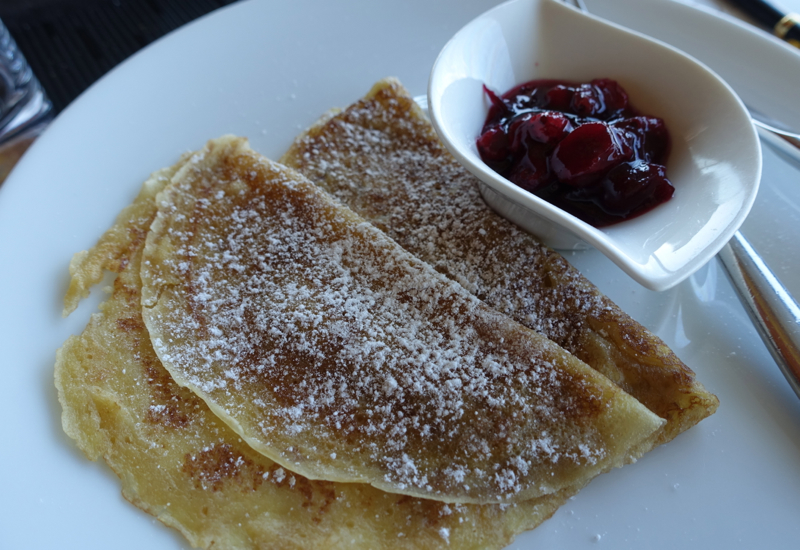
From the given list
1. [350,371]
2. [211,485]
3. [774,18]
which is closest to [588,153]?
[350,371]

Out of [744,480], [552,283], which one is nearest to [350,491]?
[552,283]

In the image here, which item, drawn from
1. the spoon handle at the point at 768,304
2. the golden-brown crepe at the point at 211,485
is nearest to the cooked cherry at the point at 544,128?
the spoon handle at the point at 768,304

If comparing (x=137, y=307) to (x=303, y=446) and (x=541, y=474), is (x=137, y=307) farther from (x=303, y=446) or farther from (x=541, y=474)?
(x=541, y=474)

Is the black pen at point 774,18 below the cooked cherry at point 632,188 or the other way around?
below

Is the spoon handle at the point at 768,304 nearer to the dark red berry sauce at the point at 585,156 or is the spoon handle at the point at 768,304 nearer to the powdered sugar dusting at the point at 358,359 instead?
the dark red berry sauce at the point at 585,156

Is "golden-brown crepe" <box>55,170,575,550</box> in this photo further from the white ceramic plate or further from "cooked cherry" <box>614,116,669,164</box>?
"cooked cherry" <box>614,116,669,164</box>

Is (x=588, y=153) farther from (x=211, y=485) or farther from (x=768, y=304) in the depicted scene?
(x=211, y=485)
